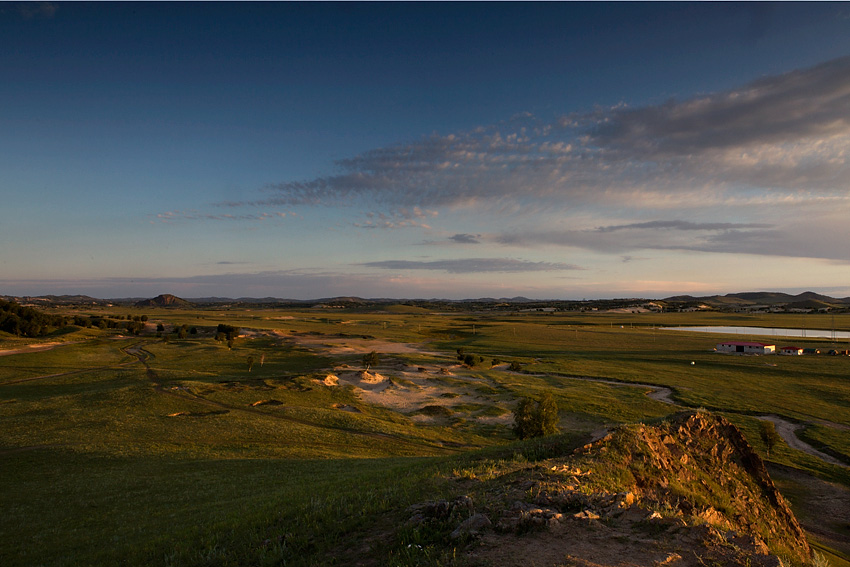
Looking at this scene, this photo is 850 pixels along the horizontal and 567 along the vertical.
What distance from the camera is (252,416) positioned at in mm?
43000

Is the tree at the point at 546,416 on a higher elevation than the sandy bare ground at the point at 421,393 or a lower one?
higher

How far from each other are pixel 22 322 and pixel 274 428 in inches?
3970

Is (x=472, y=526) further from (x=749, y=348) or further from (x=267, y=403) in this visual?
(x=749, y=348)

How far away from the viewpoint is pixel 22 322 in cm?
9831

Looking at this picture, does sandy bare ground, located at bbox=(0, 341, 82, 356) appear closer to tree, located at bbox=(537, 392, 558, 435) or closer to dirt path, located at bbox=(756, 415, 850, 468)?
tree, located at bbox=(537, 392, 558, 435)

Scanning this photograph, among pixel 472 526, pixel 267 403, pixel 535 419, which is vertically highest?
pixel 472 526

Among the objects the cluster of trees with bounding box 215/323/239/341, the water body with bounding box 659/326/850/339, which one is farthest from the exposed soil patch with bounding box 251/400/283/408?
the water body with bounding box 659/326/850/339

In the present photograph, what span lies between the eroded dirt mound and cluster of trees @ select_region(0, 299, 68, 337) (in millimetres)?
128687

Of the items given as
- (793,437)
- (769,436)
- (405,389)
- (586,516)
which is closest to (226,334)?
(405,389)

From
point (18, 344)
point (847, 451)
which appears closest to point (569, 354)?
point (847, 451)

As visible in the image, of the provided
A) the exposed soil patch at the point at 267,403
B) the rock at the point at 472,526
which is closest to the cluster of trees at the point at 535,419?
the exposed soil patch at the point at 267,403

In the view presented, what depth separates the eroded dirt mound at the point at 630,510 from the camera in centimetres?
814

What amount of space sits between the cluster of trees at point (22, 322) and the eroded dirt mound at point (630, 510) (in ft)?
422

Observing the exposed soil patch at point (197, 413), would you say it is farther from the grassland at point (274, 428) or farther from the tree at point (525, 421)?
the tree at point (525, 421)
